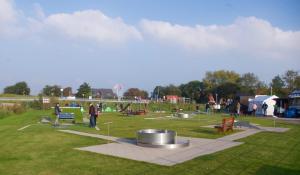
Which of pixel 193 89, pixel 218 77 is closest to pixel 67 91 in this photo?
pixel 193 89

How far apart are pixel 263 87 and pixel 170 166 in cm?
8370

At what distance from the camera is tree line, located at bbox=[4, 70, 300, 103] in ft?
261

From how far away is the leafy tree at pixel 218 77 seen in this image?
103 meters

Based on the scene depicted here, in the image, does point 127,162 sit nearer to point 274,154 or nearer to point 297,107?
point 274,154

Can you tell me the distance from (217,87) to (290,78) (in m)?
22.0

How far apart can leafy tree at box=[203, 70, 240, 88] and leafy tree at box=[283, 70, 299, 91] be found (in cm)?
2311

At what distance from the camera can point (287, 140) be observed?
18781mm

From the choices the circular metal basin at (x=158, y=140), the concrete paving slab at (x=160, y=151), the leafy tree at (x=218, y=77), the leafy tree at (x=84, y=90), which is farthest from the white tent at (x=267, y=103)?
the leafy tree at (x=84, y=90)

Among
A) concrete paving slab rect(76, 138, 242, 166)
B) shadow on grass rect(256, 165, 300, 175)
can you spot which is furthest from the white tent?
shadow on grass rect(256, 165, 300, 175)

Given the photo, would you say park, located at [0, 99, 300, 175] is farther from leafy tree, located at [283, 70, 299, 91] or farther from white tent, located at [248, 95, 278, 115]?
leafy tree, located at [283, 70, 299, 91]

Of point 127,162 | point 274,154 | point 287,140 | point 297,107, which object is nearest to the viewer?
point 127,162

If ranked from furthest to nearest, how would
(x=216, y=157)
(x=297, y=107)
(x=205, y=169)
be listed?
1. (x=297, y=107)
2. (x=216, y=157)
3. (x=205, y=169)

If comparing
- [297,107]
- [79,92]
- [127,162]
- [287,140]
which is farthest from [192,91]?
[127,162]

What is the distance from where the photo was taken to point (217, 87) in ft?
317
